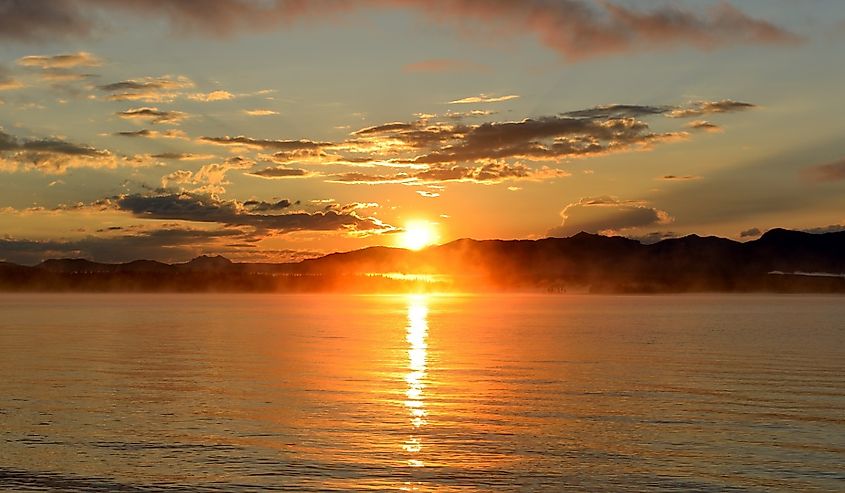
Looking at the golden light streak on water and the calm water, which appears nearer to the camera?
the calm water

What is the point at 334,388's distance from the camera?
4909cm

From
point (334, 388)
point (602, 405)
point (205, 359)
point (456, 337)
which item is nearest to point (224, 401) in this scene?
point (334, 388)

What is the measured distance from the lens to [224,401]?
43.3 m

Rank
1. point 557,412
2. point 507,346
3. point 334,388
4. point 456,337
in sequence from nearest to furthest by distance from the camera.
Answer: point 557,412
point 334,388
point 507,346
point 456,337

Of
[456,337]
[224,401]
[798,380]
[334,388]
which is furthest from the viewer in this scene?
[456,337]

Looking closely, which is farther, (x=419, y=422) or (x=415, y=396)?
(x=415, y=396)

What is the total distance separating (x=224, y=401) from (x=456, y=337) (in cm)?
6142

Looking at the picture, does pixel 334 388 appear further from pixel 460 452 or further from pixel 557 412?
pixel 460 452

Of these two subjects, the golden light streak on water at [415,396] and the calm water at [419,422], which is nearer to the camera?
the calm water at [419,422]

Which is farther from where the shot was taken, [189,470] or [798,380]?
[798,380]

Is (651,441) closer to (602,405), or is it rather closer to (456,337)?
(602,405)

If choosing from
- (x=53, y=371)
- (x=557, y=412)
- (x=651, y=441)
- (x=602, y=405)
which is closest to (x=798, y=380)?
(x=602, y=405)

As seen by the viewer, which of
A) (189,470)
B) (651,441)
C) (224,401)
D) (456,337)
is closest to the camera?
(189,470)

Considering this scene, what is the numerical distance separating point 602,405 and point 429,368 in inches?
841
